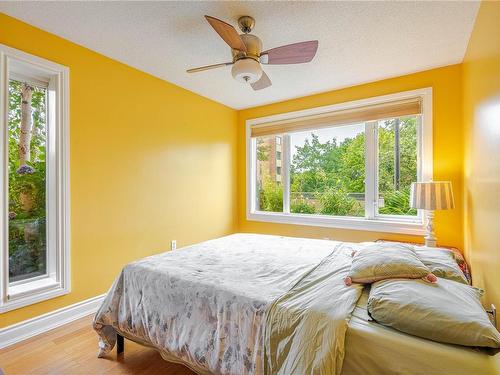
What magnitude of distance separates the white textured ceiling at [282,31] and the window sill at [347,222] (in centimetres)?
176

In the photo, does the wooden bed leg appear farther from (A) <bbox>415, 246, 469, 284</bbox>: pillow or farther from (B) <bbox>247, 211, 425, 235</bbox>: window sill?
(B) <bbox>247, 211, 425, 235</bbox>: window sill

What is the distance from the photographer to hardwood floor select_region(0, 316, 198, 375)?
1.75m

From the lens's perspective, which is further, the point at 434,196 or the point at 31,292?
the point at 434,196

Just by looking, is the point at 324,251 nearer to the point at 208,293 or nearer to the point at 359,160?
the point at 208,293

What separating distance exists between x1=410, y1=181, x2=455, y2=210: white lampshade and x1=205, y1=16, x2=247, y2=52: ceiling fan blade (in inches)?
84.0

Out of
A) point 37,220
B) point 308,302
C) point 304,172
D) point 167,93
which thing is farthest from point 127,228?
point 304,172

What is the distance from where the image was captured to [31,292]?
2.14 m

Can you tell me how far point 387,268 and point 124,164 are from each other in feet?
8.64

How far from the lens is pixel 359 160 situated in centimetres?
351

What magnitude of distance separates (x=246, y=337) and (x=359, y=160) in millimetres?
2879

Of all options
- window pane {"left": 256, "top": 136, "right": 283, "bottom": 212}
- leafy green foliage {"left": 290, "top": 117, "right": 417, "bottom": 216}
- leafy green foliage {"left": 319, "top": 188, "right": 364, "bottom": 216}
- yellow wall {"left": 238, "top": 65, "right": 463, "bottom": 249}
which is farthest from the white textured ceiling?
leafy green foliage {"left": 319, "top": 188, "right": 364, "bottom": 216}

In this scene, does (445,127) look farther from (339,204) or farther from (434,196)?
(339,204)

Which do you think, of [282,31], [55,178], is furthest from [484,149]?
[55,178]

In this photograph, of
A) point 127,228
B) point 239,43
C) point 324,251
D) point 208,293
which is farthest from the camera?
point 127,228
